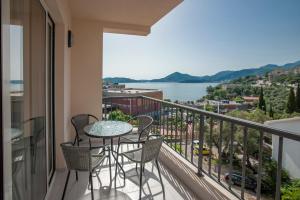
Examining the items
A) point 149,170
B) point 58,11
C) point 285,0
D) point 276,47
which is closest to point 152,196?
point 149,170

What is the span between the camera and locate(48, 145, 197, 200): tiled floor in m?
2.39

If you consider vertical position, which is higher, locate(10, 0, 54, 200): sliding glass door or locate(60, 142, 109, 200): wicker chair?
locate(10, 0, 54, 200): sliding glass door

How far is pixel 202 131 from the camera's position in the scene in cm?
254

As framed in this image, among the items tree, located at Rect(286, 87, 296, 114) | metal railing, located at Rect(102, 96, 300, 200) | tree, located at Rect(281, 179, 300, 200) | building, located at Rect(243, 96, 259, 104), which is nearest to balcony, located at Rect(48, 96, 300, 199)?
metal railing, located at Rect(102, 96, 300, 200)

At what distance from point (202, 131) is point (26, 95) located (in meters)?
1.98

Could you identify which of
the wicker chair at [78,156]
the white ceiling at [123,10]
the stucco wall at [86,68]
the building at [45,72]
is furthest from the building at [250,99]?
the wicker chair at [78,156]

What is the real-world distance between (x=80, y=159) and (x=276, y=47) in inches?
1531

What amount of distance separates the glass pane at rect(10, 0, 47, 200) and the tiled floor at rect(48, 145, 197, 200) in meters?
0.55

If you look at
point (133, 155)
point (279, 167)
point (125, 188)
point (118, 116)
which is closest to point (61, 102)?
point (133, 155)

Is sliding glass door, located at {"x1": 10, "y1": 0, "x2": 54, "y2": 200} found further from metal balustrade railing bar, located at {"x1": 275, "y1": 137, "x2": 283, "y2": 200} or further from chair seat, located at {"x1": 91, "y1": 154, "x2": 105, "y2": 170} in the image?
metal balustrade railing bar, located at {"x1": 275, "y1": 137, "x2": 283, "y2": 200}

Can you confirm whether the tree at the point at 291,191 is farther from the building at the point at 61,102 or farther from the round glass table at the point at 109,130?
the round glass table at the point at 109,130

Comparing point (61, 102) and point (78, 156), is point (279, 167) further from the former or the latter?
point (61, 102)

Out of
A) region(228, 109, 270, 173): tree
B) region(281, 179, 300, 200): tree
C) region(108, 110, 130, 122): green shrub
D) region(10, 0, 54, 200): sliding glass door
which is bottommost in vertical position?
region(281, 179, 300, 200): tree

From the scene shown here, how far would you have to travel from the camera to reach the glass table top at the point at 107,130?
2566 mm
